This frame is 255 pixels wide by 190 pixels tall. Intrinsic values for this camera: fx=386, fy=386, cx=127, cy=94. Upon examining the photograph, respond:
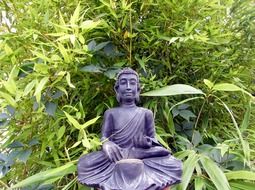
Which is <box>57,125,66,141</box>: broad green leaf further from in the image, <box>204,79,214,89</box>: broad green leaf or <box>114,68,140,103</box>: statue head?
<box>204,79,214,89</box>: broad green leaf

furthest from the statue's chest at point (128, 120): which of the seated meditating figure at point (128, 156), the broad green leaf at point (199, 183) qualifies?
the broad green leaf at point (199, 183)

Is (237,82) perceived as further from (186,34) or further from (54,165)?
(54,165)

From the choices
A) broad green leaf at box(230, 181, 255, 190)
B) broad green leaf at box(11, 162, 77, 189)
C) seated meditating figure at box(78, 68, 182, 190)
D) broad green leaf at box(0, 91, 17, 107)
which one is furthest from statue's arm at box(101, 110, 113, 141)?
broad green leaf at box(230, 181, 255, 190)

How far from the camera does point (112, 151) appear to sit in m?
0.87

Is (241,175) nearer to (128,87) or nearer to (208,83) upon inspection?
(208,83)

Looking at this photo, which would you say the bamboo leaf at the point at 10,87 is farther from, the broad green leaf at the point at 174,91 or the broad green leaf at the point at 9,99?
the broad green leaf at the point at 174,91

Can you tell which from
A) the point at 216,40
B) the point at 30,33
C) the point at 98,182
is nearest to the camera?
the point at 98,182

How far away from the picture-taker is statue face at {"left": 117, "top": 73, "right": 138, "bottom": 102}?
92 cm

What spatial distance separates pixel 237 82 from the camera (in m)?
1.20

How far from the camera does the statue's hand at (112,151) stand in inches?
33.8

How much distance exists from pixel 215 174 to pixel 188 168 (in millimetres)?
68

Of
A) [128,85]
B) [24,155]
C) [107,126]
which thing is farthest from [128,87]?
[24,155]

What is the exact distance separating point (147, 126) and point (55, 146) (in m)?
0.31

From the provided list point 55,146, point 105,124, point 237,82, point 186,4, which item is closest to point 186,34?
point 186,4
